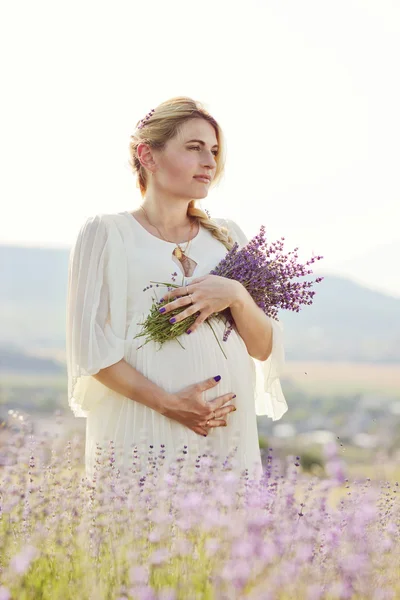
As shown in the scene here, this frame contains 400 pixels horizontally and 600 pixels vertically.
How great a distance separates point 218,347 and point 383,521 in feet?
3.26

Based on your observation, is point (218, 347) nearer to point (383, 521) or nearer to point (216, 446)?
point (216, 446)

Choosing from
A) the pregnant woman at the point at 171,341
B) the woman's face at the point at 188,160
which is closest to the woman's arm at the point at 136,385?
the pregnant woman at the point at 171,341

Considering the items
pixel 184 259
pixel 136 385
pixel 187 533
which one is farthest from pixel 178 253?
pixel 187 533

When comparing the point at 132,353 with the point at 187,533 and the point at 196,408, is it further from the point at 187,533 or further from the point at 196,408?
the point at 187,533

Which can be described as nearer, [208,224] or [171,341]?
[171,341]

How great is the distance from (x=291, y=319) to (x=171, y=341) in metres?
48.1

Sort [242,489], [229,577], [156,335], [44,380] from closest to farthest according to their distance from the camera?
[229,577]
[242,489]
[156,335]
[44,380]

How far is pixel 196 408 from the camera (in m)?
2.94

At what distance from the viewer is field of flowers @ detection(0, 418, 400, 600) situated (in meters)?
1.65

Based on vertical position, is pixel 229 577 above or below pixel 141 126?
below

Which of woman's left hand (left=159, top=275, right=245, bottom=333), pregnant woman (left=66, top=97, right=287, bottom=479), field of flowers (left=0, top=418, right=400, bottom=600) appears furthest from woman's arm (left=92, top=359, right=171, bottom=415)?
field of flowers (left=0, top=418, right=400, bottom=600)

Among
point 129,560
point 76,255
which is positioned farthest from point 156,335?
point 129,560

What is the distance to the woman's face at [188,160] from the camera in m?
3.15

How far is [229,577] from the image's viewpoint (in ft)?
4.80
